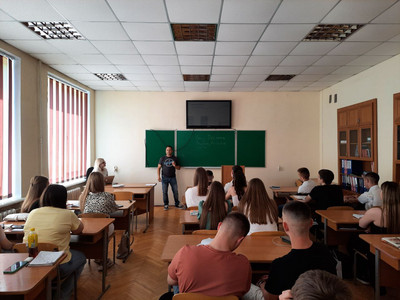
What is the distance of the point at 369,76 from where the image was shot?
5.51 m

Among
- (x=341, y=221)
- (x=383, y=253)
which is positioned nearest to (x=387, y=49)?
(x=341, y=221)

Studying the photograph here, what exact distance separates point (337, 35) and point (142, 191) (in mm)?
4197

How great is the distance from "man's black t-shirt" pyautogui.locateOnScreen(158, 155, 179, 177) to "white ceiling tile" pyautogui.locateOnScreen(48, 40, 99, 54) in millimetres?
3639

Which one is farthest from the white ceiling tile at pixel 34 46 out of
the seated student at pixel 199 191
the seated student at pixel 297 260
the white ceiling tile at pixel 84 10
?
the seated student at pixel 297 260

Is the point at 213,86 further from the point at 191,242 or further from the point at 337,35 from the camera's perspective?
the point at 191,242

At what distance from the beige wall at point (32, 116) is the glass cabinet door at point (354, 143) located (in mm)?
6247

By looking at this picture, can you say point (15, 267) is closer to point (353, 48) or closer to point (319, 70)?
point (353, 48)

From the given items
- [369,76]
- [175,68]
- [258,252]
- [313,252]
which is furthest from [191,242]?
[369,76]

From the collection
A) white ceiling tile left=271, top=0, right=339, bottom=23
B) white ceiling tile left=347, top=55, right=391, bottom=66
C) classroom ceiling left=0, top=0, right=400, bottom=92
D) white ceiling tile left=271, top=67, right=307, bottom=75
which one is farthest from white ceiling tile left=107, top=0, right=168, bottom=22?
white ceiling tile left=347, top=55, right=391, bottom=66

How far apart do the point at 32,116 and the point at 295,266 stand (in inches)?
195

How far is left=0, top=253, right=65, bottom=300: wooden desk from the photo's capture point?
1667 millimetres

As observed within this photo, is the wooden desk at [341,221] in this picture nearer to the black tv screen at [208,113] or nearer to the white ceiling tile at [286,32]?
the white ceiling tile at [286,32]

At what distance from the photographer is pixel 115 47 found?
442 centimetres

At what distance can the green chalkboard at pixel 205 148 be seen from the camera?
7902 mm
